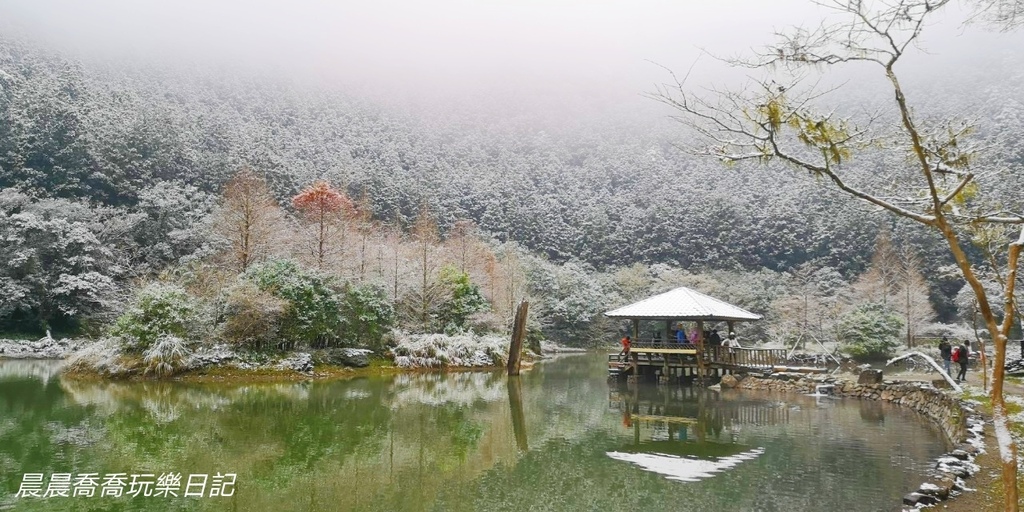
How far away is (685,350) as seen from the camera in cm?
1650

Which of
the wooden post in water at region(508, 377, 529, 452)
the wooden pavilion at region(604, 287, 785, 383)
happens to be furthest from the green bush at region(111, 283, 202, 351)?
the wooden pavilion at region(604, 287, 785, 383)

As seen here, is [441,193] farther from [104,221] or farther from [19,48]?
[19,48]

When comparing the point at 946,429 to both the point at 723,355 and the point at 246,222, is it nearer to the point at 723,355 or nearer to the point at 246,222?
the point at 723,355

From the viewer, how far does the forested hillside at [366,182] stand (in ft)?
82.2

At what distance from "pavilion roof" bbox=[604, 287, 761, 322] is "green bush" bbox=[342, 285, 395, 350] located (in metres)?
7.17

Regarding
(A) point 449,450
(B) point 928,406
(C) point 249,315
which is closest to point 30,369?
(C) point 249,315

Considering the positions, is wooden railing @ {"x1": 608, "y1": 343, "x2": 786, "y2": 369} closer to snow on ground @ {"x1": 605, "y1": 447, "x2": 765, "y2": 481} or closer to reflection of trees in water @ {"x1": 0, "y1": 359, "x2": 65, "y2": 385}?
snow on ground @ {"x1": 605, "y1": 447, "x2": 765, "y2": 481}

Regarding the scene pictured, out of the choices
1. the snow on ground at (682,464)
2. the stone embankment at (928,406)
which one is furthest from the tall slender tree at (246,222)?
the stone embankment at (928,406)

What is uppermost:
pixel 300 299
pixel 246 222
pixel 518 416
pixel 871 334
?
pixel 246 222

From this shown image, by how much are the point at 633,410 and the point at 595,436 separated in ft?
10.2

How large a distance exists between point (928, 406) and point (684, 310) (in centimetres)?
594

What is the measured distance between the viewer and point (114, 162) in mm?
30062

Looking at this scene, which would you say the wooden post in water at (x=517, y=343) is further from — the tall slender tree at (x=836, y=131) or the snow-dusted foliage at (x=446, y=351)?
the tall slender tree at (x=836, y=131)

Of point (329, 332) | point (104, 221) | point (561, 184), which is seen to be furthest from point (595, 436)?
point (561, 184)
